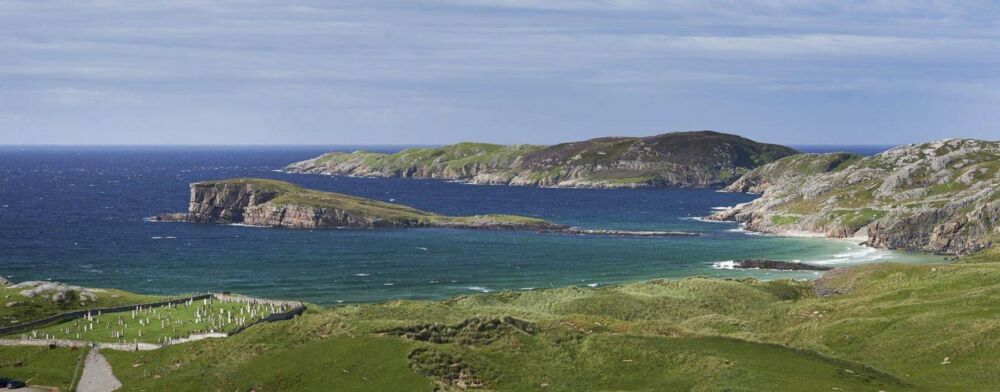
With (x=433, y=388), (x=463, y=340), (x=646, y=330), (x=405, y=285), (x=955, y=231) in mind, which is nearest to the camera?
(x=433, y=388)

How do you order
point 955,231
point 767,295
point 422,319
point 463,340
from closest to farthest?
point 463,340 < point 422,319 < point 767,295 < point 955,231

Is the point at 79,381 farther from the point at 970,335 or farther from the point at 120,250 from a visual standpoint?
the point at 120,250

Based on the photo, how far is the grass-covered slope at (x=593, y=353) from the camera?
64.8 m

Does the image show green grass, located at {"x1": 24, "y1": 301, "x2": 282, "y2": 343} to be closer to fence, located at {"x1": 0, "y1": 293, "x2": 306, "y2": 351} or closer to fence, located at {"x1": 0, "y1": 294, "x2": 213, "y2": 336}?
fence, located at {"x1": 0, "y1": 294, "x2": 213, "y2": 336}

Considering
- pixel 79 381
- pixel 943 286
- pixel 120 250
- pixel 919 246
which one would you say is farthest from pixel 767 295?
pixel 120 250

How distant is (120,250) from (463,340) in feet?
455

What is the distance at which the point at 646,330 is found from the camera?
256 feet

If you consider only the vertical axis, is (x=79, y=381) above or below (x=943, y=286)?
below

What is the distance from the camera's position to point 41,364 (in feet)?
274

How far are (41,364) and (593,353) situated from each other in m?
46.9

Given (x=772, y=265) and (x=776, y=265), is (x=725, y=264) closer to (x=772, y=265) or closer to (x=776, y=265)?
(x=772, y=265)

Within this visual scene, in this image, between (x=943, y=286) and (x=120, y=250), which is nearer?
(x=943, y=286)

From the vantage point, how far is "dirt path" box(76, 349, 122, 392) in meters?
75.9

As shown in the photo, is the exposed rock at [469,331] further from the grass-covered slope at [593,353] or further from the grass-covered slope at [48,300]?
the grass-covered slope at [48,300]
